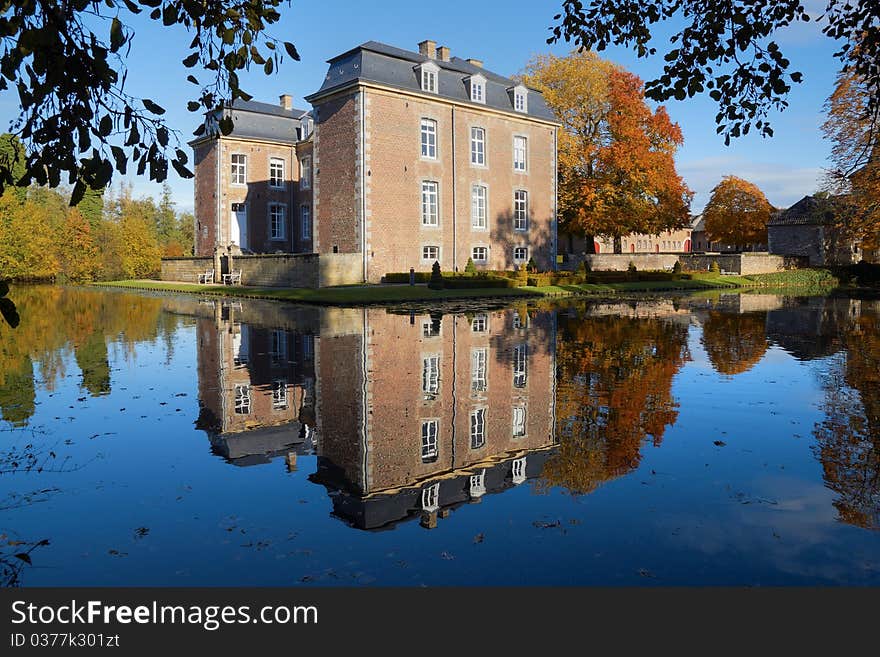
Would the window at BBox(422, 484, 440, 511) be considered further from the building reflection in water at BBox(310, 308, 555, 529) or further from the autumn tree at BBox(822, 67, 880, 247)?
the autumn tree at BBox(822, 67, 880, 247)

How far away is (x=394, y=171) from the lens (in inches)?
1371

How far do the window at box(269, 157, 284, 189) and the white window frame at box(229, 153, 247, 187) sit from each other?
177cm

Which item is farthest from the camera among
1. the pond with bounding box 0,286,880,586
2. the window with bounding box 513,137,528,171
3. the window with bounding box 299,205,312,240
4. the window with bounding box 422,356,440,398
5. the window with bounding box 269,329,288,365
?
the window with bounding box 299,205,312,240

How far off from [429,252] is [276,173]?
53.6 feet

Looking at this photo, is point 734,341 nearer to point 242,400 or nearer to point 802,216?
point 242,400

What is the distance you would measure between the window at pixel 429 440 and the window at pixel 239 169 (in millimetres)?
42077

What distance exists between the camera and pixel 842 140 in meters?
38.5

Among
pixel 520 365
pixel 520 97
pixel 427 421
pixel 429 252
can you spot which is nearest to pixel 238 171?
pixel 429 252

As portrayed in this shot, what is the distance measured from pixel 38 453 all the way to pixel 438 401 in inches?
170

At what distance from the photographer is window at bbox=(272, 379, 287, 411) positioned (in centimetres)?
854

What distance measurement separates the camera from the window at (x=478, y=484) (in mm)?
5227

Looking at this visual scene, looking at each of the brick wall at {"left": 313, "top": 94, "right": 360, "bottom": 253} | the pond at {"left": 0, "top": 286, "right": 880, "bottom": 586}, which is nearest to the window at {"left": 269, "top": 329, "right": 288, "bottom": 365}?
the pond at {"left": 0, "top": 286, "right": 880, "bottom": 586}

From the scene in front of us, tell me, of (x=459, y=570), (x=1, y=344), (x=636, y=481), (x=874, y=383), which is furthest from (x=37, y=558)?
(x=1, y=344)

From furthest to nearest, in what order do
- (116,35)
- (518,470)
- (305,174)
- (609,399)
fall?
(305,174)
(609,399)
(518,470)
(116,35)
